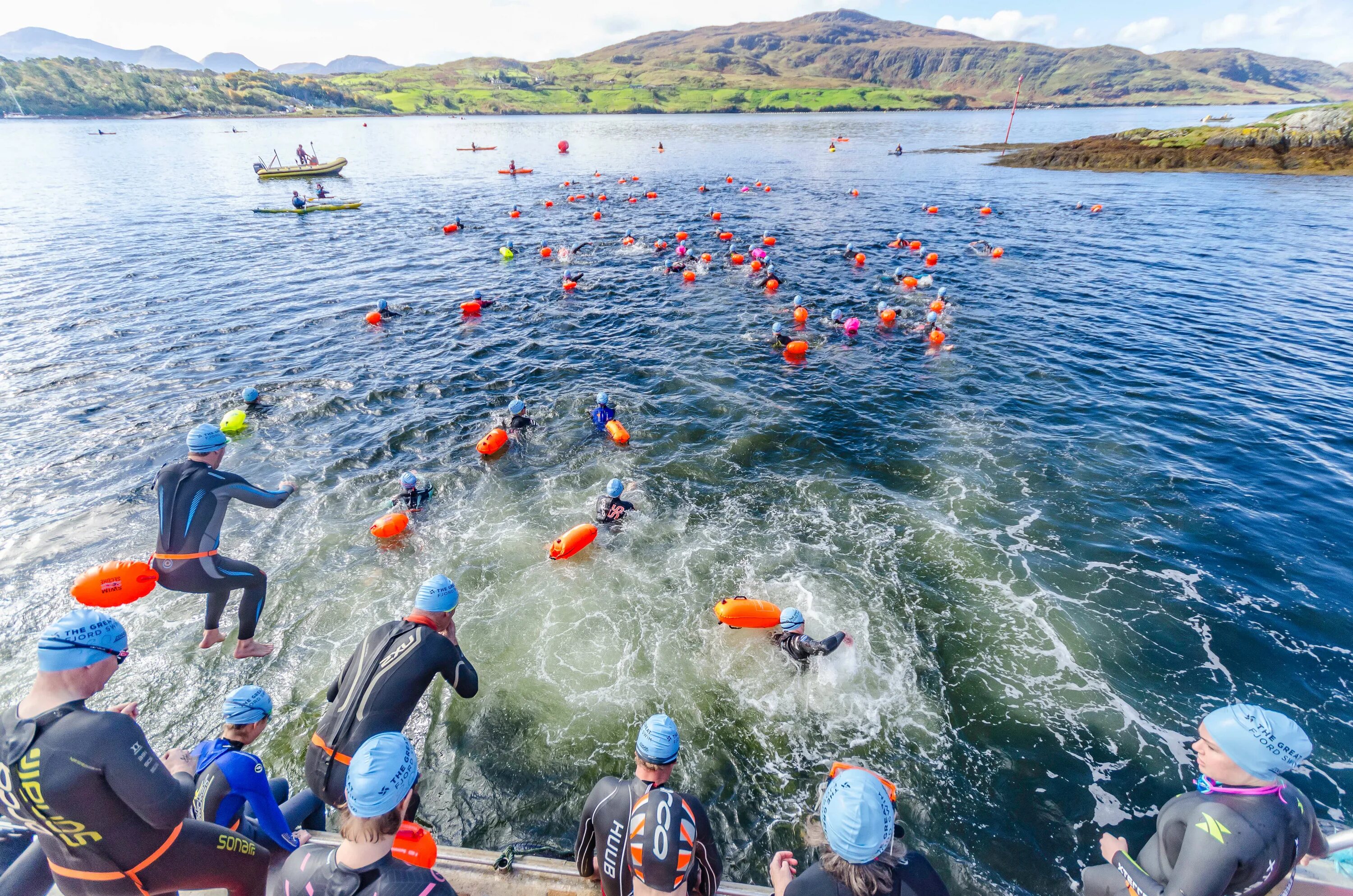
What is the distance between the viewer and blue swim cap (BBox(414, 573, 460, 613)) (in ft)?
20.8

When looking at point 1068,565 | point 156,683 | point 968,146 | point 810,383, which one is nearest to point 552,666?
point 156,683

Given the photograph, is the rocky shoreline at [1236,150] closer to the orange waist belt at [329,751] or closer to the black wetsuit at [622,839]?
the black wetsuit at [622,839]

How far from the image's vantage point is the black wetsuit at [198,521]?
317 inches

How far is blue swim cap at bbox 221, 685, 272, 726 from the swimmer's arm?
113 cm

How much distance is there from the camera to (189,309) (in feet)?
77.0

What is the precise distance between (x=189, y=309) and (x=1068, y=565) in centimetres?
3311

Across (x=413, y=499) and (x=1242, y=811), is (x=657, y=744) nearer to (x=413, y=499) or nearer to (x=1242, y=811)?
(x=1242, y=811)

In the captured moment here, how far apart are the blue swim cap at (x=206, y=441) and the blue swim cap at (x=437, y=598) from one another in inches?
180

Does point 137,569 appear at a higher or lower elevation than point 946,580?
higher

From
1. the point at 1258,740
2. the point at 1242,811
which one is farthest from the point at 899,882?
the point at 1258,740

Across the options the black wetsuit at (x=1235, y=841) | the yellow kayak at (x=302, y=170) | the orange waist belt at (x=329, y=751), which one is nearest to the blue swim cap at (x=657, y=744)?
the orange waist belt at (x=329, y=751)

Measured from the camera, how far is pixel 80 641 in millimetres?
3811

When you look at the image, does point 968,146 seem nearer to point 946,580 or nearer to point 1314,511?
point 1314,511

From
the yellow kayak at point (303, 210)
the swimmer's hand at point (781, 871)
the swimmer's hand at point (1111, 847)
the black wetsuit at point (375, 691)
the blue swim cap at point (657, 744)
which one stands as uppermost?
the yellow kayak at point (303, 210)
